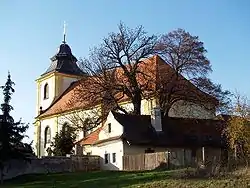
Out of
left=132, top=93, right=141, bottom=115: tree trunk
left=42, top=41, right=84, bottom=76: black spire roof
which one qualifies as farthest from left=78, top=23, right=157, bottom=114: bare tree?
left=42, top=41, right=84, bottom=76: black spire roof

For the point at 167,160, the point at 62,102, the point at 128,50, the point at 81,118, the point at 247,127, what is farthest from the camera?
the point at 62,102

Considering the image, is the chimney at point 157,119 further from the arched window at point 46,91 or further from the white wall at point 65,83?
the arched window at point 46,91

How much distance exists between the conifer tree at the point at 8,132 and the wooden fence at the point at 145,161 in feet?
31.6

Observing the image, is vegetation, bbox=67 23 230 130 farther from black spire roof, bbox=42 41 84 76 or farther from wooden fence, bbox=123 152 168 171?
black spire roof, bbox=42 41 84 76

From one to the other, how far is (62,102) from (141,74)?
2745 cm

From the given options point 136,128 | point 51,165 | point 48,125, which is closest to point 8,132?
point 51,165

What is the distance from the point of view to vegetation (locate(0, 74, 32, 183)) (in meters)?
44.4

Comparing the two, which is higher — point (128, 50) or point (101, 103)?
point (128, 50)

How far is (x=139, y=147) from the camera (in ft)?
150

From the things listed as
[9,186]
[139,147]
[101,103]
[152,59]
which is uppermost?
[152,59]

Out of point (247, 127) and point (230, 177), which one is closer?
point (230, 177)

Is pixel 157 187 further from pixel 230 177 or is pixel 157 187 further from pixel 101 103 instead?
pixel 101 103

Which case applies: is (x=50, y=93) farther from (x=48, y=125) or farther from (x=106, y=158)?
(x=106, y=158)

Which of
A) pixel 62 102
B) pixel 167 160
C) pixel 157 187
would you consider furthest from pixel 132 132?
pixel 62 102
